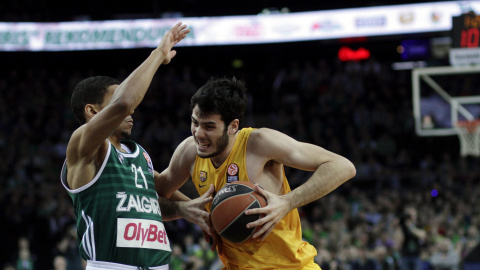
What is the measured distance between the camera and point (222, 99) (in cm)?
399

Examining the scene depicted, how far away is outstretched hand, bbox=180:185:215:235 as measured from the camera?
4094mm

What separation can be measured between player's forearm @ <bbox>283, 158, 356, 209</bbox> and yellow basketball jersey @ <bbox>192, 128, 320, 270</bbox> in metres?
0.33

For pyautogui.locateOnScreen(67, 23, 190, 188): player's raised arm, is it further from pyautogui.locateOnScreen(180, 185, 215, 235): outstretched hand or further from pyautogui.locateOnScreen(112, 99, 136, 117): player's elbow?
pyautogui.locateOnScreen(180, 185, 215, 235): outstretched hand

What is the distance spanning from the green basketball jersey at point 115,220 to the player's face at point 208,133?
51 centimetres

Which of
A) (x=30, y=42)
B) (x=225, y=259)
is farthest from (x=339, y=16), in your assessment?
(x=225, y=259)

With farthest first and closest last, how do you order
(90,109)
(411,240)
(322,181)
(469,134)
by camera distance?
1. (469,134)
2. (411,240)
3. (322,181)
4. (90,109)

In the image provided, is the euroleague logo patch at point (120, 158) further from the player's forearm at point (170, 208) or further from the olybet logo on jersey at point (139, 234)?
the player's forearm at point (170, 208)

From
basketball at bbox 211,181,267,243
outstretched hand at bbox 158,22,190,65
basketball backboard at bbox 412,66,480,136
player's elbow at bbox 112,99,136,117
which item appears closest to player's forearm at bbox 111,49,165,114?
player's elbow at bbox 112,99,136,117

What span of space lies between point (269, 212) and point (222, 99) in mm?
827

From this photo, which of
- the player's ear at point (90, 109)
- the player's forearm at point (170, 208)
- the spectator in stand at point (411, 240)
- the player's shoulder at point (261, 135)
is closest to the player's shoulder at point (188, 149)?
the player's forearm at point (170, 208)

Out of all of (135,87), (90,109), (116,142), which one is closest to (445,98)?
(116,142)

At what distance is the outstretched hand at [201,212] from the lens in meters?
4.09

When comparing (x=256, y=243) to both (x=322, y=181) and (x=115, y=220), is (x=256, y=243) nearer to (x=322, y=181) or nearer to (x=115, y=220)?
(x=322, y=181)

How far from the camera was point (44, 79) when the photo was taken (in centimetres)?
1989
